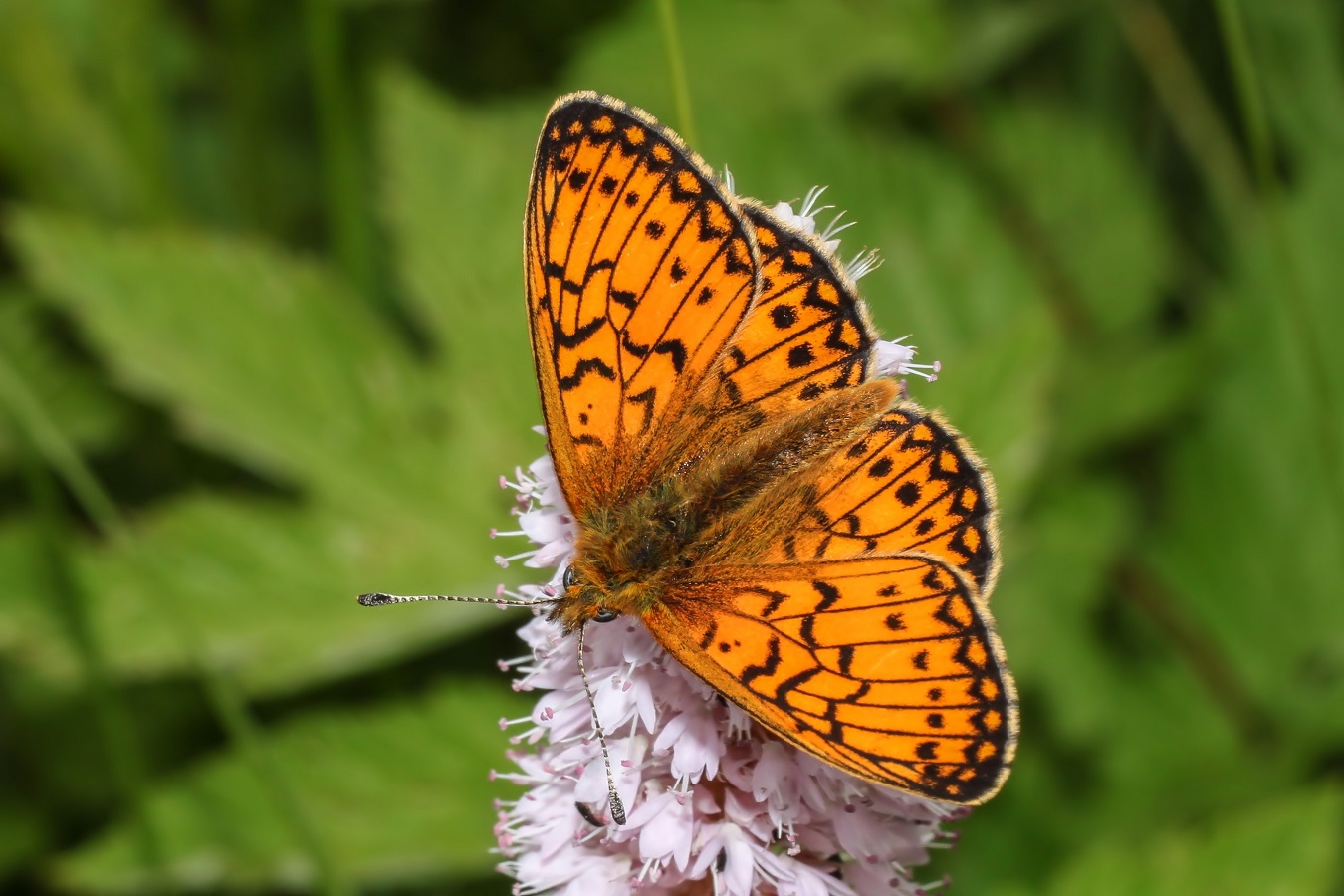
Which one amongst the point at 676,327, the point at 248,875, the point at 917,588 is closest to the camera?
the point at 917,588

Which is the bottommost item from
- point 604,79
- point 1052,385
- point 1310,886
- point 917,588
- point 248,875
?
point 1310,886

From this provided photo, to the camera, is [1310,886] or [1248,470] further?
[1248,470]

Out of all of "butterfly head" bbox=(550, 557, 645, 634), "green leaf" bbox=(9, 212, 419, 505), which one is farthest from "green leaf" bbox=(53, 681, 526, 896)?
"butterfly head" bbox=(550, 557, 645, 634)

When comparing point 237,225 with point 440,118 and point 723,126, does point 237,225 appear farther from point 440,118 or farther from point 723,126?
point 723,126

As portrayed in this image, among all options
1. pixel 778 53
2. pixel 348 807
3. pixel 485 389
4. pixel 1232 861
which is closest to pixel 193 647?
pixel 348 807

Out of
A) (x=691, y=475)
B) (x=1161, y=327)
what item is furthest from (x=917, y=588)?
(x=1161, y=327)

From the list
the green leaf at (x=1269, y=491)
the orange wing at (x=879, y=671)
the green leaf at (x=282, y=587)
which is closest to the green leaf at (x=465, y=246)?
the green leaf at (x=282, y=587)

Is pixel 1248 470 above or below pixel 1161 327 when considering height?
below
